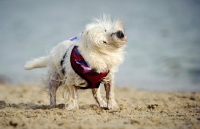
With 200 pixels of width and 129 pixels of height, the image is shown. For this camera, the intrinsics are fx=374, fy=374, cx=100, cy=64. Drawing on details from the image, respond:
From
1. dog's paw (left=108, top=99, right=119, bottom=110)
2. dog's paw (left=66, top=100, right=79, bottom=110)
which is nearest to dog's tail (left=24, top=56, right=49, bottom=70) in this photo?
dog's paw (left=66, top=100, right=79, bottom=110)

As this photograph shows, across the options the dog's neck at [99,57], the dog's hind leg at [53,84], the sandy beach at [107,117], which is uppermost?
the dog's neck at [99,57]

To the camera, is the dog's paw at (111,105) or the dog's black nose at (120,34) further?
the dog's paw at (111,105)

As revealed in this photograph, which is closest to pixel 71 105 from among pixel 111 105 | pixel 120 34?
pixel 111 105

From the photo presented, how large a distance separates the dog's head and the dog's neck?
0.06 m

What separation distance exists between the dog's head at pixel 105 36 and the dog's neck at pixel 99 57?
0.06 meters

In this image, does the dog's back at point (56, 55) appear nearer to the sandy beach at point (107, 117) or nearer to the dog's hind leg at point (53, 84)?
the dog's hind leg at point (53, 84)

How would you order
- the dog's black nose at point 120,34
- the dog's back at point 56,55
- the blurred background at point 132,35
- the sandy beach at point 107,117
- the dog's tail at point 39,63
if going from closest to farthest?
the sandy beach at point 107,117, the dog's black nose at point 120,34, the dog's back at point 56,55, the dog's tail at point 39,63, the blurred background at point 132,35

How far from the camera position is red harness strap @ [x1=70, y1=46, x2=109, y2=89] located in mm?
5051

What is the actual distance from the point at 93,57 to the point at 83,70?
261 mm

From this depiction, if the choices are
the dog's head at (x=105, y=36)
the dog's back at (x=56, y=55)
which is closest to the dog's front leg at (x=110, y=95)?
the dog's head at (x=105, y=36)

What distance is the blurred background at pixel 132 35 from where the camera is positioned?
34.6ft

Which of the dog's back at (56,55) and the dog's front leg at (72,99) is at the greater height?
the dog's back at (56,55)

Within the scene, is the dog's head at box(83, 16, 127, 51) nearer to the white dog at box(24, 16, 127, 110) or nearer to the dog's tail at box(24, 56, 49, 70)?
the white dog at box(24, 16, 127, 110)

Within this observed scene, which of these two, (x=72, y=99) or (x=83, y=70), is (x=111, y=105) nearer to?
(x=72, y=99)
